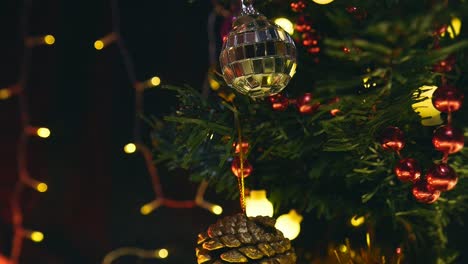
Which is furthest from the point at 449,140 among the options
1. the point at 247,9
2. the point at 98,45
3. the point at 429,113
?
the point at 98,45

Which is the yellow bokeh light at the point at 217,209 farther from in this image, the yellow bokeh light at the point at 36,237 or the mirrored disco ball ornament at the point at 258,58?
the mirrored disco ball ornament at the point at 258,58

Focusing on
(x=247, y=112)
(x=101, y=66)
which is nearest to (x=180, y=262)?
(x=101, y=66)

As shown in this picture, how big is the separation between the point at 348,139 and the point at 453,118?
161mm

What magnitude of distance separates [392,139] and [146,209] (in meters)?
0.72

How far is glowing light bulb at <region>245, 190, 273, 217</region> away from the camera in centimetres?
78

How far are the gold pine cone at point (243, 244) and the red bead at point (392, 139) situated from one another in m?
0.15

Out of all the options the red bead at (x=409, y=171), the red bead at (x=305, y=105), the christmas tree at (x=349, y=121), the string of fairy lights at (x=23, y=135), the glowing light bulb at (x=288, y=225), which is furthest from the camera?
the string of fairy lights at (x=23, y=135)

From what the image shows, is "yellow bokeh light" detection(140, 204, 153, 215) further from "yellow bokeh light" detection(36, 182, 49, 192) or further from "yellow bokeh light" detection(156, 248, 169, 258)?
"yellow bokeh light" detection(36, 182, 49, 192)

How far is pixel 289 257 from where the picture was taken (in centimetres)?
63

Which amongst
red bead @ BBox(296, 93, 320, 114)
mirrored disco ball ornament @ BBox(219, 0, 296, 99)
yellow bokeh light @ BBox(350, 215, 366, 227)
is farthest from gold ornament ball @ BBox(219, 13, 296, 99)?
yellow bokeh light @ BBox(350, 215, 366, 227)

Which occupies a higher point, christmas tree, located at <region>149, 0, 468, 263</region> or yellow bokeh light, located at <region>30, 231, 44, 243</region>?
yellow bokeh light, located at <region>30, 231, 44, 243</region>

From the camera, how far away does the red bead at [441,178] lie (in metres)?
0.56

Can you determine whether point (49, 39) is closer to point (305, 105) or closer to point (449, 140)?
→ point (305, 105)

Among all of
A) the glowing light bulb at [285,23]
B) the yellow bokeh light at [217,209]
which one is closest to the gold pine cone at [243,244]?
the glowing light bulb at [285,23]
